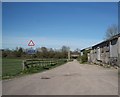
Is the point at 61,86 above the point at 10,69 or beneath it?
above

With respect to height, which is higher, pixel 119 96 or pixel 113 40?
pixel 113 40

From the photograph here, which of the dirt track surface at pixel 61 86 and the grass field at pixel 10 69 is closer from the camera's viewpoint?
the dirt track surface at pixel 61 86

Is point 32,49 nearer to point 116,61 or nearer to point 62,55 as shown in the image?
point 116,61

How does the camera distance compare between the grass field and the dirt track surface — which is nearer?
the dirt track surface

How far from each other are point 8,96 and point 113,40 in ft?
99.1

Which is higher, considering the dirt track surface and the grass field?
the dirt track surface

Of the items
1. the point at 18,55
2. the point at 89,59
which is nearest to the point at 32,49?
the point at 89,59

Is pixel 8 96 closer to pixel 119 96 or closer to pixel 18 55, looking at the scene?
pixel 119 96

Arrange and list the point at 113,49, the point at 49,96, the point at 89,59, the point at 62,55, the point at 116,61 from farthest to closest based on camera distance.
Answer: the point at 62,55 → the point at 89,59 → the point at 113,49 → the point at 116,61 → the point at 49,96

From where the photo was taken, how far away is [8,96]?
9.05 m

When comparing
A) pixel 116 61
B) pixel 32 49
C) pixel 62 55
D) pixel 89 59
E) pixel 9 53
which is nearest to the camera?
pixel 32 49

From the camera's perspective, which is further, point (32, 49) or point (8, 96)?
point (32, 49)

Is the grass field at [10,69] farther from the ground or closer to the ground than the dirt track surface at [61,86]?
closer to the ground

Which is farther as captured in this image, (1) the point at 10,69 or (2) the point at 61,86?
(1) the point at 10,69
